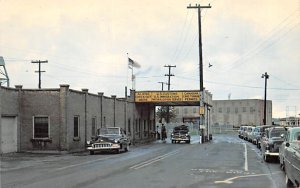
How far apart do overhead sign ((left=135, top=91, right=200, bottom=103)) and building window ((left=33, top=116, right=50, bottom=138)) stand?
24.7 m

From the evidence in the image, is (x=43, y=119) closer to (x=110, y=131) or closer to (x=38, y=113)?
(x=38, y=113)

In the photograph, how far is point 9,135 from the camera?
30.4 metres

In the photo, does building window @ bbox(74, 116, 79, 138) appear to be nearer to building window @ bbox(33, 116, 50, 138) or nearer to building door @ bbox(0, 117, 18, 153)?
building window @ bbox(33, 116, 50, 138)

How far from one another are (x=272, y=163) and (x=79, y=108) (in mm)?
17580

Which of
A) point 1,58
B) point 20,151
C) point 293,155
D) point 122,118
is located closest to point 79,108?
point 20,151

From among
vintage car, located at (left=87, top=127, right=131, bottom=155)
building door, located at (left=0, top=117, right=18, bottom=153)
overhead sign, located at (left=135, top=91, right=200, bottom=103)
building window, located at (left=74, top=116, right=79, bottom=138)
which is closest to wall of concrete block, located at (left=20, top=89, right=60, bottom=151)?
building door, located at (left=0, top=117, right=18, bottom=153)

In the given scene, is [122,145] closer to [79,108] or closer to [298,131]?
[79,108]

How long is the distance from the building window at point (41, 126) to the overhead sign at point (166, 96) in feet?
80.9

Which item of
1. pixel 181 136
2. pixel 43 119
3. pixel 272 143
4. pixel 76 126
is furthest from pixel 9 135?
pixel 181 136

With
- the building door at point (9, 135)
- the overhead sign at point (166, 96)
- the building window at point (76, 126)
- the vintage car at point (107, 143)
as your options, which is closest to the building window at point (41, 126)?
the building door at point (9, 135)

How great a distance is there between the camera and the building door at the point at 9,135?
29331 millimetres

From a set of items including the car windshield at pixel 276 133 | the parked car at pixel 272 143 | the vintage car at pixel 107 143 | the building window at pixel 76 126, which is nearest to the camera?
the parked car at pixel 272 143

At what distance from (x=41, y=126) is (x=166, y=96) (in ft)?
82.9

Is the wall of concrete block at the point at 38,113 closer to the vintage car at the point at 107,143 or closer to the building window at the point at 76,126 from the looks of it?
the building window at the point at 76,126
